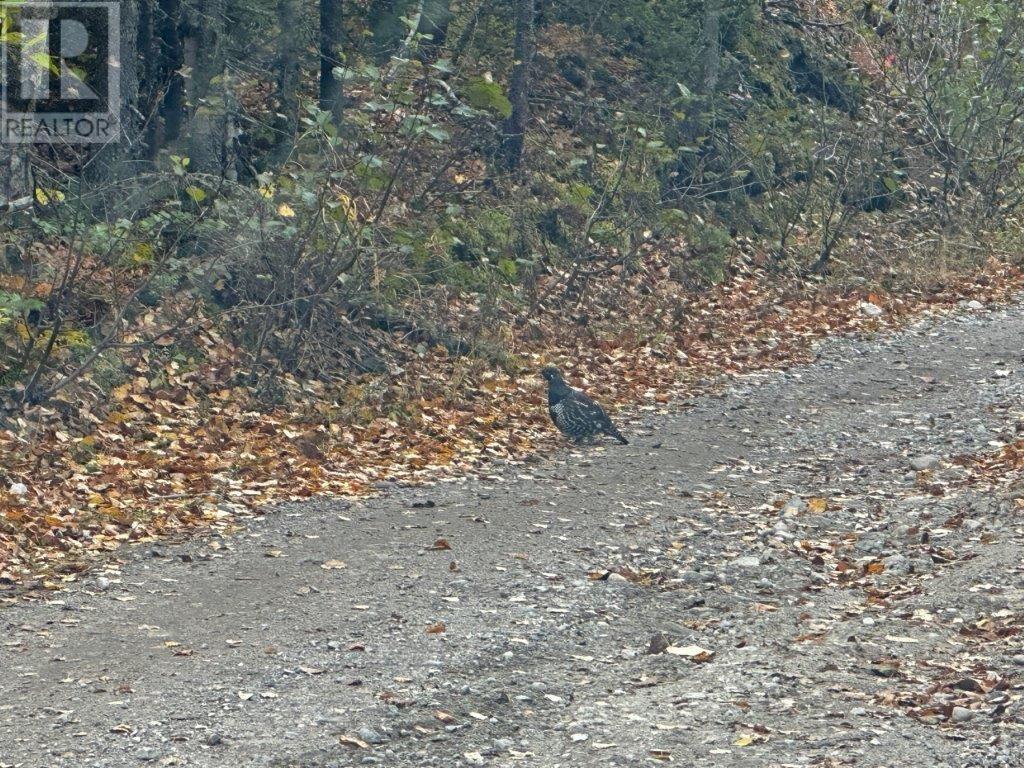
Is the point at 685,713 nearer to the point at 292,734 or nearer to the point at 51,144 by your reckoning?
the point at 292,734

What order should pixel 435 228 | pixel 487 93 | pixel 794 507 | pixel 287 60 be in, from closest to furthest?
1. pixel 794 507
2. pixel 487 93
3. pixel 435 228
4. pixel 287 60

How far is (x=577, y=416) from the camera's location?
38.3ft

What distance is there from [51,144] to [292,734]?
9.96 metres

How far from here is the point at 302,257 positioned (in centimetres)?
1272

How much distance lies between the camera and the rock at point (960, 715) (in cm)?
574

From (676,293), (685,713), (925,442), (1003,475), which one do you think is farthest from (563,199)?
(685,713)

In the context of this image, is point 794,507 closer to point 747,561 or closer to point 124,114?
point 747,561

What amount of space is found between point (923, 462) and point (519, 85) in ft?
31.2

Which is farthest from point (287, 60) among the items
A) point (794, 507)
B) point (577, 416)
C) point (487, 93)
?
point (794, 507)

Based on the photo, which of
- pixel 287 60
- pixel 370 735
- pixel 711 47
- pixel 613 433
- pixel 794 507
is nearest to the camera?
pixel 370 735

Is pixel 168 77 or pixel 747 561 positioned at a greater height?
pixel 168 77

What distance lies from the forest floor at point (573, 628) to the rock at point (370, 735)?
0.04 feet

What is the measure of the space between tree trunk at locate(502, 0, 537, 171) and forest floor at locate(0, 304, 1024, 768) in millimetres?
8289

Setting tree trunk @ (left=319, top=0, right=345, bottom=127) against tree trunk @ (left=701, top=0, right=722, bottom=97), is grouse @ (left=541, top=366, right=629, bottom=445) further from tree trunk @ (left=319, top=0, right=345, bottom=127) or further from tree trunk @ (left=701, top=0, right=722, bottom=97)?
tree trunk @ (left=701, top=0, right=722, bottom=97)
